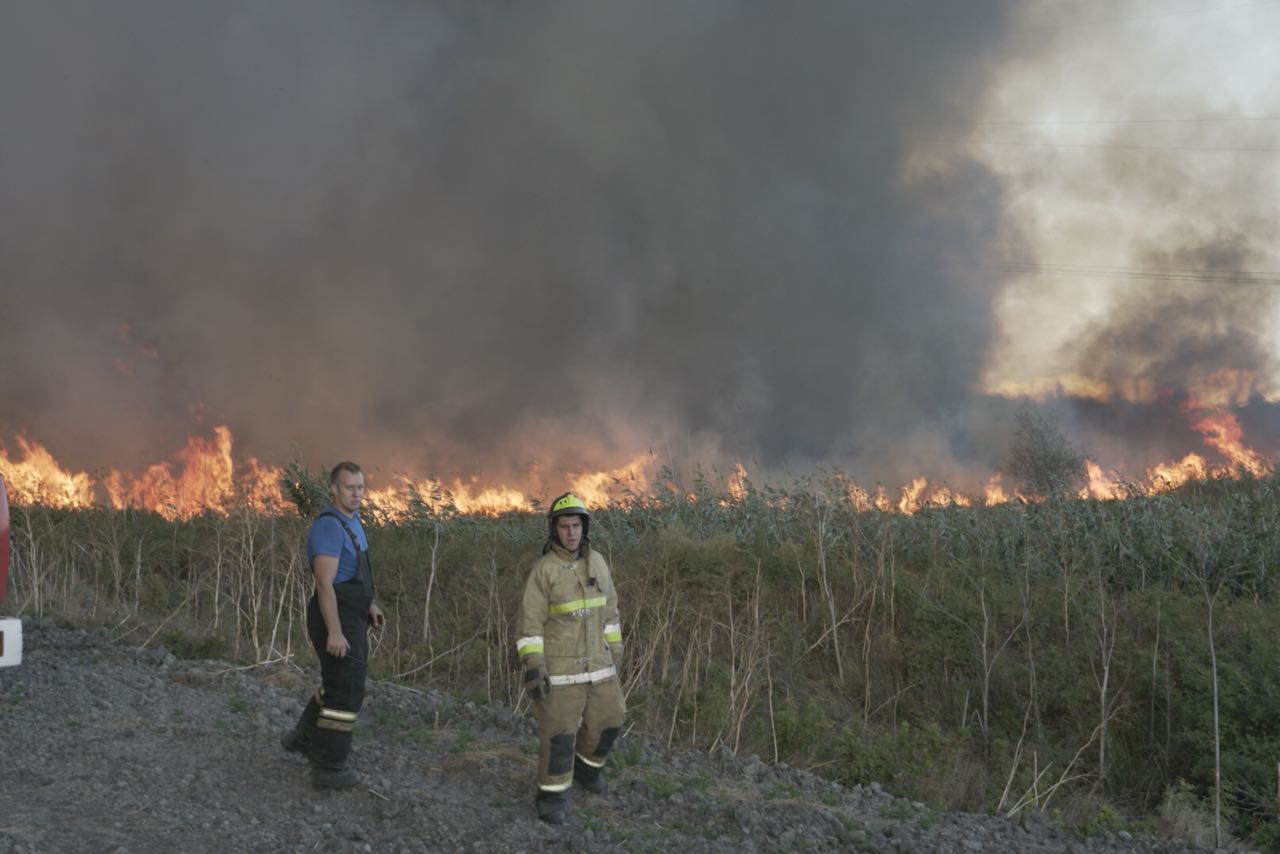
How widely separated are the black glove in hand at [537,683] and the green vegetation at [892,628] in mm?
1793

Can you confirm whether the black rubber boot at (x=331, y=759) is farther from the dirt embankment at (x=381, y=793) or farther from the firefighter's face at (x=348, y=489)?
the firefighter's face at (x=348, y=489)

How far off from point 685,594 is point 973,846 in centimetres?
748

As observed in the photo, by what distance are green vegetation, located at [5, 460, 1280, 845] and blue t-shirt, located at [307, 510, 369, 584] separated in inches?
94.4

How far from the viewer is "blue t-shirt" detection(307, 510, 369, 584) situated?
570 centimetres

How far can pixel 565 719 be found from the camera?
568 centimetres

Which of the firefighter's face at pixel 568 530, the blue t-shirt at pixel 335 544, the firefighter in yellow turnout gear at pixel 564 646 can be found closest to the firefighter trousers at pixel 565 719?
the firefighter in yellow turnout gear at pixel 564 646

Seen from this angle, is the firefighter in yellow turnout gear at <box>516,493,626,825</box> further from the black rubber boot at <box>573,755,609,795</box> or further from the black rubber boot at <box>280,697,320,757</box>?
the black rubber boot at <box>280,697,320,757</box>

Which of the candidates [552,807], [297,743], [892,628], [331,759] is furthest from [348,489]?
[892,628]

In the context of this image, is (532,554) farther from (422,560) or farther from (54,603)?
(54,603)

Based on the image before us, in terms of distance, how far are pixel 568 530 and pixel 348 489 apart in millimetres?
1208

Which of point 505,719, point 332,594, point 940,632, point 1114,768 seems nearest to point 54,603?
point 505,719

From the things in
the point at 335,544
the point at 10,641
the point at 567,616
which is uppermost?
the point at 335,544

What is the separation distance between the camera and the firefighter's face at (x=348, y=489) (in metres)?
5.75

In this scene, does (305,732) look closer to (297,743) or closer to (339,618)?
(297,743)
